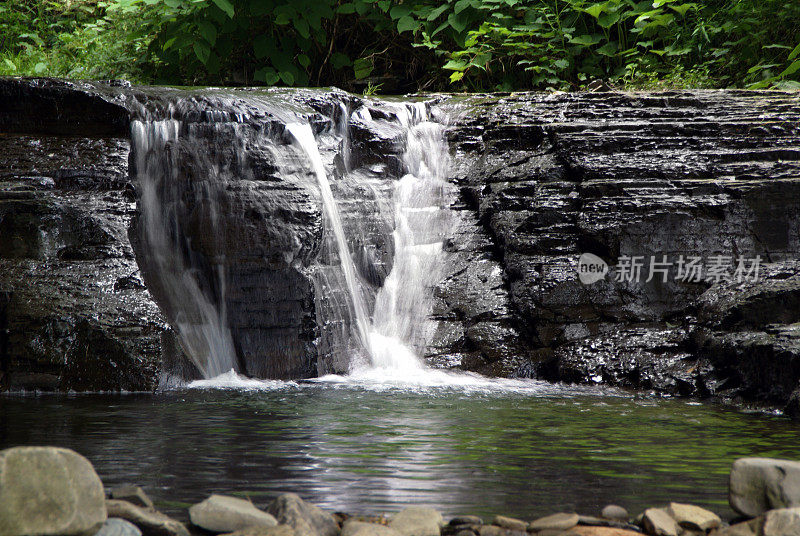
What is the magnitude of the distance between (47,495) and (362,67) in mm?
10122

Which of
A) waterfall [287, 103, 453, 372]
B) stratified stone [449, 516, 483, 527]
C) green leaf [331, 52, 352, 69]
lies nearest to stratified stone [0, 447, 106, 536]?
stratified stone [449, 516, 483, 527]

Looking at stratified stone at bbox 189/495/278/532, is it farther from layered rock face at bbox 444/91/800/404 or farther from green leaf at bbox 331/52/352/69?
green leaf at bbox 331/52/352/69

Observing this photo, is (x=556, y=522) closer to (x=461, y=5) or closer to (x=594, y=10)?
(x=594, y=10)

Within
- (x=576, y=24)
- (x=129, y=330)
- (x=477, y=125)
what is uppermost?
(x=576, y=24)

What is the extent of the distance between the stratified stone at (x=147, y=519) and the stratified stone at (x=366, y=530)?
1.53 ft

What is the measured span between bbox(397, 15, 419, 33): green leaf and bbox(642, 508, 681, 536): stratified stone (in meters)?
9.41

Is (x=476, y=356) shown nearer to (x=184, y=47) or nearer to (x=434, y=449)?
(x=434, y=449)

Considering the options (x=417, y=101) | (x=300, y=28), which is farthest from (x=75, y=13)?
(x=417, y=101)

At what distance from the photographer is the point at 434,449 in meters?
3.57

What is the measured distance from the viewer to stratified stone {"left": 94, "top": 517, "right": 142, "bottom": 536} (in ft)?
7.01

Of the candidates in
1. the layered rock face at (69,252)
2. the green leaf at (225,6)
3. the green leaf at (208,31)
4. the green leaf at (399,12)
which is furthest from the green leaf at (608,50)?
the layered rock face at (69,252)

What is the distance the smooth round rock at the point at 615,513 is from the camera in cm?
243

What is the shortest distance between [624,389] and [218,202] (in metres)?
3.71

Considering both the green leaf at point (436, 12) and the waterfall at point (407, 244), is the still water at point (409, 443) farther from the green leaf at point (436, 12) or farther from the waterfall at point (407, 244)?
the green leaf at point (436, 12)
